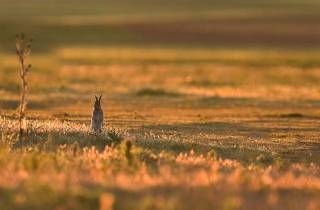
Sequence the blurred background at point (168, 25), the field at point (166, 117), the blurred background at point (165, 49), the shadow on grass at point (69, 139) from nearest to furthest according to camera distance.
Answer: the field at point (166, 117) < the shadow on grass at point (69, 139) < the blurred background at point (165, 49) < the blurred background at point (168, 25)

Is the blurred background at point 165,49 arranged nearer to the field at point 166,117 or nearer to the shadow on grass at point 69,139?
the field at point 166,117

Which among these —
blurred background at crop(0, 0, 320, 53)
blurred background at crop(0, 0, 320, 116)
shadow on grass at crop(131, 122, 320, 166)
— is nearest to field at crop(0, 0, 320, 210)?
shadow on grass at crop(131, 122, 320, 166)

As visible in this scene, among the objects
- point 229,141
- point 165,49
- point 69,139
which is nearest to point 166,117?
point 229,141

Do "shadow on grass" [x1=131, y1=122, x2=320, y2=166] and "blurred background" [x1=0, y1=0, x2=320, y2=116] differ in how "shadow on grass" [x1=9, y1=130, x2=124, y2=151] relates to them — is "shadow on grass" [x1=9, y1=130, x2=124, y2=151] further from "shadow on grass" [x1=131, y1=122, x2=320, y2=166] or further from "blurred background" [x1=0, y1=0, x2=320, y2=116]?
"blurred background" [x1=0, y1=0, x2=320, y2=116]

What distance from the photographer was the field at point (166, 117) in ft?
51.8

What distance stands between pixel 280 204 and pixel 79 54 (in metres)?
60.0

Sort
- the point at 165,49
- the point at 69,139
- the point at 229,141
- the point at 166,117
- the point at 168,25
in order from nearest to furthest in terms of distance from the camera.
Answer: the point at 69,139
the point at 229,141
the point at 166,117
the point at 165,49
the point at 168,25

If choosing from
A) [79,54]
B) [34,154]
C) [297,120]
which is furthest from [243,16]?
[34,154]

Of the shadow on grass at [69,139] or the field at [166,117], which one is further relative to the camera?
the shadow on grass at [69,139]

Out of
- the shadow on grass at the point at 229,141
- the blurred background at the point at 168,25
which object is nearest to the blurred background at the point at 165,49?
the blurred background at the point at 168,25

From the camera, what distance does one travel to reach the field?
15.8m

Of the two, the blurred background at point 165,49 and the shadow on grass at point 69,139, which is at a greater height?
the blurred background at point 165,49

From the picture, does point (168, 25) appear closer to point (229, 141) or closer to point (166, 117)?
point (166, 117)

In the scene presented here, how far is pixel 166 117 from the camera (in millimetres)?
32812
